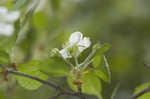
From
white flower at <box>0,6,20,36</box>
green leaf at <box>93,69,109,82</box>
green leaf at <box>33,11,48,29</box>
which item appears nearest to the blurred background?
green leaf at <box>33,11,48,29</box>

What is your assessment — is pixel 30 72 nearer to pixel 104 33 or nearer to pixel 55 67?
pixel 55 67

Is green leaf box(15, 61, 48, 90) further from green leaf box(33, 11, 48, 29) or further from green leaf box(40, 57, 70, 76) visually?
green leaf box(33, 11, 48, 29)

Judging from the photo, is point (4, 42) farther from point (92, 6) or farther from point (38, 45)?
point (92, 6)

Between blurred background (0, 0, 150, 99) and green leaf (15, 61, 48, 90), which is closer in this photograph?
green leaf (15, 61, 48, 90)

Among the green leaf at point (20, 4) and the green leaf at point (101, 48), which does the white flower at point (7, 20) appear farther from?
the green leaf at point (101, 48)

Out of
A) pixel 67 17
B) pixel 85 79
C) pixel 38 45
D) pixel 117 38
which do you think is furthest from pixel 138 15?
pixel 85 79

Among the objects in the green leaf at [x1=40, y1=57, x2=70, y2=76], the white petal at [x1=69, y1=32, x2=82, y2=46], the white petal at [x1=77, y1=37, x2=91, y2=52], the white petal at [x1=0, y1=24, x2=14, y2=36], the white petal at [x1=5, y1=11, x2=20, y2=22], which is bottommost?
the green leaf at [x1=40, y1=57, x2=70, y2=76]
